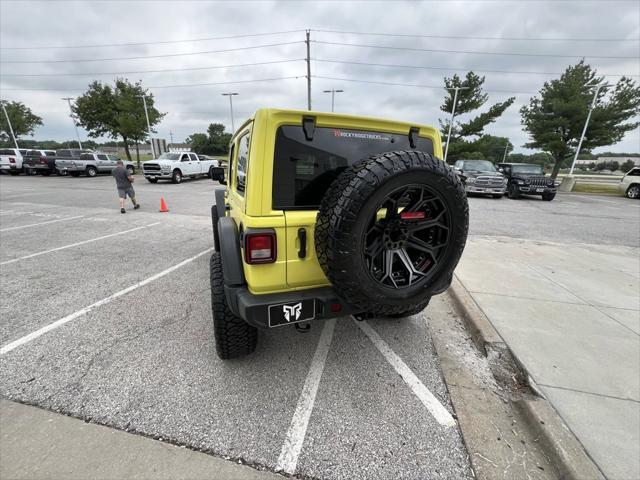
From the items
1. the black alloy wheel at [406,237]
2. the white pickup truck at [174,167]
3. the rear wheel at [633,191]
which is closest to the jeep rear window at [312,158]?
the black alloy wheel at [406,237]

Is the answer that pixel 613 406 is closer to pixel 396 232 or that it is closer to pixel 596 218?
pixel 396 232

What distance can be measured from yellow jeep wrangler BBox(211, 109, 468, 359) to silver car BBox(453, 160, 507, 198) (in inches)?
523

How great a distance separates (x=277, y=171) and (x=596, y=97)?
91.9ft

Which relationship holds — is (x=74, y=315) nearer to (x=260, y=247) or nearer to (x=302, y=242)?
A: (x=260, y=247)

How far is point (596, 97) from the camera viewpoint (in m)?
19.5

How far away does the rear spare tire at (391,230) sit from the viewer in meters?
1.69

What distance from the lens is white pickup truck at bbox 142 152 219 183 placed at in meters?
17.5

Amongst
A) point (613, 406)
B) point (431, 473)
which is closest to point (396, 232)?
point (431, 473)

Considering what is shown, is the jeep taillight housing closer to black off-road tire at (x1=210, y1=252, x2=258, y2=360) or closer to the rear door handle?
the rear door handle

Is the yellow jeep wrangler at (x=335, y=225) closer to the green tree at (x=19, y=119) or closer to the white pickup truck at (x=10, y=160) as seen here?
the white pickup truck at (x=10, y=160)

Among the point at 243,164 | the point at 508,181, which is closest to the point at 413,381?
the point at 243,164

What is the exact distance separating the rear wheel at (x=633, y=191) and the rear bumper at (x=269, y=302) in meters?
23.8

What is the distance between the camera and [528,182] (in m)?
14.3

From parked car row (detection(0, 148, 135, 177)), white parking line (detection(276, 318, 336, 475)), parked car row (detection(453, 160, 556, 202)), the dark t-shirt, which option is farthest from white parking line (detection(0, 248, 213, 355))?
parked car row (detection(0, 148, 135, 177))
